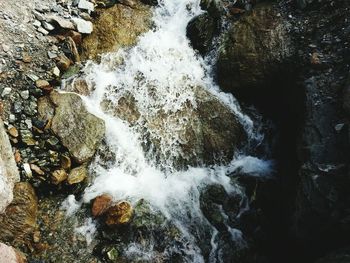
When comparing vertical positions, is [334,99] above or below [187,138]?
above

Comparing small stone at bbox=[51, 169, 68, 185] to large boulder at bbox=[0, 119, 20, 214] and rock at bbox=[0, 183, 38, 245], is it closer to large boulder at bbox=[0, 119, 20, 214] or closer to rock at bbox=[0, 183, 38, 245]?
rock at bbox=[0, 183, 38, 245]

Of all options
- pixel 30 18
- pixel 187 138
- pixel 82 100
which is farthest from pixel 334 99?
pixel 30 18

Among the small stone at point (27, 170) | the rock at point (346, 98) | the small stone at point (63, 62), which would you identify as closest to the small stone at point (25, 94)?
the small stone at point (63, 62)

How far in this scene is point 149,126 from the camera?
5664 mm

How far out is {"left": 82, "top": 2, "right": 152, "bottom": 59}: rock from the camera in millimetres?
6266

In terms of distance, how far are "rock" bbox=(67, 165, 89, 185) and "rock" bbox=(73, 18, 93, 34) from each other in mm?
2599

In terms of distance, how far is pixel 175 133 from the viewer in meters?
5.64

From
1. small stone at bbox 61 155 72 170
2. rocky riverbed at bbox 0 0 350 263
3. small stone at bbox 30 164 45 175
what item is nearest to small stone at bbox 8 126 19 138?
rocky riverbed at bbox 0 0 350 263

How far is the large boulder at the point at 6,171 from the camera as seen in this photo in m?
4.39

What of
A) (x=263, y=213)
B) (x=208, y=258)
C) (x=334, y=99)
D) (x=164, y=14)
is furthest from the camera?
(x=164, y=14)

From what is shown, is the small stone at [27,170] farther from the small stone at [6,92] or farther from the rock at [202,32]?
the rock at [202,32]

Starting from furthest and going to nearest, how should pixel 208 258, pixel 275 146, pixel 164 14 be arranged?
pixel 164 14
pixel 275 146
pixel 208 258

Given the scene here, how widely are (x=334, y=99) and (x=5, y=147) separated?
14.4 ft

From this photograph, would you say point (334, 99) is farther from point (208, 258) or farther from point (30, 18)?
point (30, 18)
